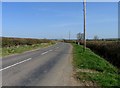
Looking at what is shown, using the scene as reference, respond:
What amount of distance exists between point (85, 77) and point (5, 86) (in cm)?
433

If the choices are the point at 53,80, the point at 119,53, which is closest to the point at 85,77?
the point at 53,80

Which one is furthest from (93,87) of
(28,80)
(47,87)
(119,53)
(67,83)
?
(119,53)

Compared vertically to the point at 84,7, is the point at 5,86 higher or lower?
lower

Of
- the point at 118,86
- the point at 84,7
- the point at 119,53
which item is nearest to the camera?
the point at 118,86

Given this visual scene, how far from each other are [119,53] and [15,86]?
18.6m

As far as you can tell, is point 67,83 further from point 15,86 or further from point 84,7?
point 84,7

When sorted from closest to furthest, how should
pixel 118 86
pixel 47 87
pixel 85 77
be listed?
pixel 47 87, pixel 118 86, pixel 85 77

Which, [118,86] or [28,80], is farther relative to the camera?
[28,80]

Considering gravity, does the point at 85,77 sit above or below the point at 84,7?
below

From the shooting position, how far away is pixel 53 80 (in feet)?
38.2

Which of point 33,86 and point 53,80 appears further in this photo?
point 53,80

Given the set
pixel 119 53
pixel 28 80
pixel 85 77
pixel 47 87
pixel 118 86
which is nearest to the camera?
pixel 47 87

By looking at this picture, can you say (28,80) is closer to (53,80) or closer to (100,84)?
(53,80)

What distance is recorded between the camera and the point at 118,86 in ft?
34.7
